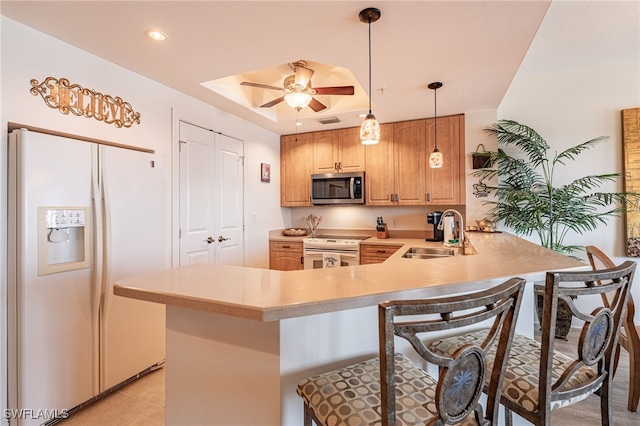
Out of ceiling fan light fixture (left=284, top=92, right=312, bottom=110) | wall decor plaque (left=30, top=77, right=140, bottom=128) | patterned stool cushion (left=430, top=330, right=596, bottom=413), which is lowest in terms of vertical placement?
patterned stool cushion (left=430, top=330, right=596, bottom=413)

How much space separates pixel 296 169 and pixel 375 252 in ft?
5.59

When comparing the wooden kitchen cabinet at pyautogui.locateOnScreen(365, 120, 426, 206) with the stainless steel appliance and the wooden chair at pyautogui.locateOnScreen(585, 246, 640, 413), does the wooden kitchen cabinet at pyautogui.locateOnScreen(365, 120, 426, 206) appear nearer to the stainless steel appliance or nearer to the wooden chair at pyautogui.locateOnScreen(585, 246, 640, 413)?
the stainless steel appliance

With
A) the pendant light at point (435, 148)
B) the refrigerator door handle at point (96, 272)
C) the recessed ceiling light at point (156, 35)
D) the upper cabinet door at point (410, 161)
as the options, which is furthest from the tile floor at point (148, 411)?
the recessed ceiling light at point (156, 35)

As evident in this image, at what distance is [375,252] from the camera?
12.0ft

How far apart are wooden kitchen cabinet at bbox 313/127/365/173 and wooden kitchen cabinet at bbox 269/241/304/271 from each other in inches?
44.2

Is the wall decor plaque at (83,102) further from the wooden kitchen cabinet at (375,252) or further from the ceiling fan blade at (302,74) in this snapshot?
the wooden kitchen cabinet at (375,252)

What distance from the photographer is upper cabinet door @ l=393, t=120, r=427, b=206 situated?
3.74 metres

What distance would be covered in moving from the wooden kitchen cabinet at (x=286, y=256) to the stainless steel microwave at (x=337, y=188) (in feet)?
2.30

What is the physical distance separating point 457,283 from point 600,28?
2954 millimetres

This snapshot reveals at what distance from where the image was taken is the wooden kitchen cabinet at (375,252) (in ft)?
11.8

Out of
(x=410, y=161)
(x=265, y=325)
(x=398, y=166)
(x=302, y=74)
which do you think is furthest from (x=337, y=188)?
(x=265, y=325)

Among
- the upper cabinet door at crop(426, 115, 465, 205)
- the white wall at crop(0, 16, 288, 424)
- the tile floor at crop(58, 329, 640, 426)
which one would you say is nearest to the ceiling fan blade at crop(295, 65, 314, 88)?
the white wall at crop(0, 16, 288, 424)

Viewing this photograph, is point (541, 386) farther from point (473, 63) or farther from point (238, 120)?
point (238, 120)

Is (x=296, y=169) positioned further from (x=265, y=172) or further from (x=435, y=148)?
(x=435, y=148)
